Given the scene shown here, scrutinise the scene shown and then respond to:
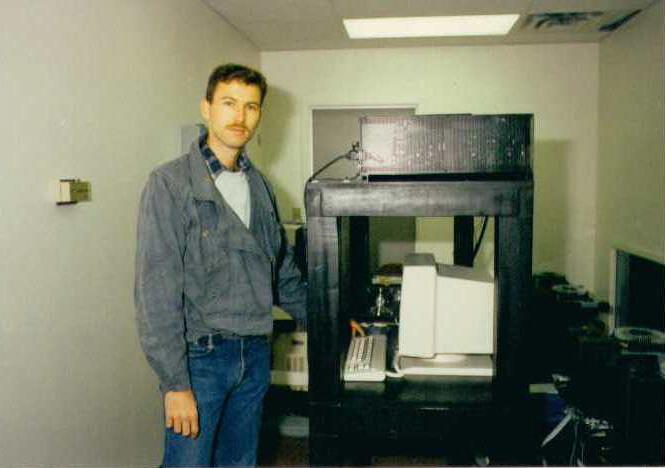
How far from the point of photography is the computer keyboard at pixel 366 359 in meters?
1.44

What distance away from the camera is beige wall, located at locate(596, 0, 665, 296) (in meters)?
3.36

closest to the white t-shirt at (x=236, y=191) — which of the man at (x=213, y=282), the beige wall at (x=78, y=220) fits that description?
the man at (x=213, y=282)

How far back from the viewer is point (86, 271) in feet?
7.10

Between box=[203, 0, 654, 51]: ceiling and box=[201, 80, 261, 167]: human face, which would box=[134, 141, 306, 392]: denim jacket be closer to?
box=[201, 80, 261, 167]: human face

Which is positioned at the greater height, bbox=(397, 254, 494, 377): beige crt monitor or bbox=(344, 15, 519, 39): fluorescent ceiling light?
bbox=(344, 15, 519, 39): fluorescent ceiling light

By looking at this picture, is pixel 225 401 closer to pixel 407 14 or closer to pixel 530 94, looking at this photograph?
pixel 407 14

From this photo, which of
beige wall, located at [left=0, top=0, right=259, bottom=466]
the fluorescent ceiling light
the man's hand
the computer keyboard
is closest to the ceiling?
the fluorescent ceiling light

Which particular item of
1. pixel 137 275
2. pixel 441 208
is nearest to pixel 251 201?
pixel 137 275

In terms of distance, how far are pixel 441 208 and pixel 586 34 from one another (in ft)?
11.5

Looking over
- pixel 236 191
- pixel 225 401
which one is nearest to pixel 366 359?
pixel 225 401

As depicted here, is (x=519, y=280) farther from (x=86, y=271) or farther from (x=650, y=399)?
(x=86, y=271)

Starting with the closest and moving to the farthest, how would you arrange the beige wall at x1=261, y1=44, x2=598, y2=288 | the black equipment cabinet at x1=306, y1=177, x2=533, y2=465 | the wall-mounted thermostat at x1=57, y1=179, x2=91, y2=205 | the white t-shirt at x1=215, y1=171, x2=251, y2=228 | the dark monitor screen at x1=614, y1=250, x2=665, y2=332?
the black equipment cabinet at x1=306, y1=177, x2=533, y2=465
the white t-shirt at x1=215, y1=171, x2=251, y2=228
the wall-mounted thermostat at x1=57, y1=179, x2=91, y2=205
the dark monitor screen at x1=614, y1=250, x2=665, y2=332
the beige wall at x1=261, y1=44, x2=598, y2=288

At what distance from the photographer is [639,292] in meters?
3.84

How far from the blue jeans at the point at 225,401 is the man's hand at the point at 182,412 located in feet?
0.19
